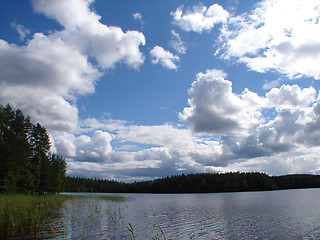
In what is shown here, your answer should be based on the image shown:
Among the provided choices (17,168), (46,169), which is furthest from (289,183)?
(17,168)

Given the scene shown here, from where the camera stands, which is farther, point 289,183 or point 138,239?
point 289,183

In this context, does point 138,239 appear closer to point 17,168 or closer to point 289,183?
point 17,168

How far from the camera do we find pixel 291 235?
22.6 meters

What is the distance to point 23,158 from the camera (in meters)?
48.6

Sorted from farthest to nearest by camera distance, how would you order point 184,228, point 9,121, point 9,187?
point 9,121
point 9,187
point 184,228

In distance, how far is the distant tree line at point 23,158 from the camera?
4397 centimetres

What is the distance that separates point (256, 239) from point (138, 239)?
1093 centimetres

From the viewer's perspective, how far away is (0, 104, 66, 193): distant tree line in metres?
44.0

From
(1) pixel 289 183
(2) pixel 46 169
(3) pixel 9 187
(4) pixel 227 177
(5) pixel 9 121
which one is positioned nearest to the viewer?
(3) pixel 9 187

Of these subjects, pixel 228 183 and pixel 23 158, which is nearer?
pixel 23 158

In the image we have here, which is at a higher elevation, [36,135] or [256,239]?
[36,135]

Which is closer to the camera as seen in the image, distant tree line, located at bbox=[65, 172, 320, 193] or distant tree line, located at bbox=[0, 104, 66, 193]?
distant tree line, located at bbox=[0, 104, 66, 193]

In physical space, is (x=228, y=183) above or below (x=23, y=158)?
below

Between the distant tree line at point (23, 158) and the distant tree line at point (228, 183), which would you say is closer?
the distant tree line at point (23, 158)
